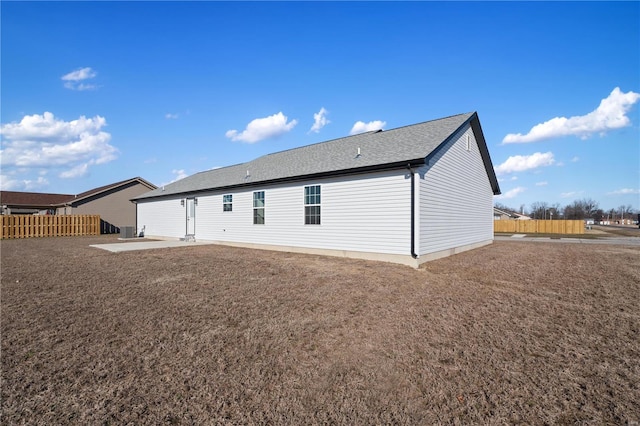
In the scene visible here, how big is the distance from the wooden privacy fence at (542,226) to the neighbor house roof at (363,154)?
77.4 ft

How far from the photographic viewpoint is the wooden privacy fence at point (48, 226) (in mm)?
21938

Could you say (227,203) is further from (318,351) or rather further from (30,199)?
(30,199)

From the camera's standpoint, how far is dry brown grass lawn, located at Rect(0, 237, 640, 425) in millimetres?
2678

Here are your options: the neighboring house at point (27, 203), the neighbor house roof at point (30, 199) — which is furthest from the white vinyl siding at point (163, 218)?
the neighbor house roof at point (30, 199)

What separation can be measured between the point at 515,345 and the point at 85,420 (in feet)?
15.1

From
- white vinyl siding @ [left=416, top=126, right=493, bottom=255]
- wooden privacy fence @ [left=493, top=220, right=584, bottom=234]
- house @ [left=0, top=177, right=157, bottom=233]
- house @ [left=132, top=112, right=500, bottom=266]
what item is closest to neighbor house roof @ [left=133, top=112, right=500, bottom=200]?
house @ [left=132, top=112, right=500, bottom=266]

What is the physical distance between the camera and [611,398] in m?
2.85

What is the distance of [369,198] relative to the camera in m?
10.4

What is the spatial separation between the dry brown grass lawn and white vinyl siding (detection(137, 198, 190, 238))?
12.8 metres

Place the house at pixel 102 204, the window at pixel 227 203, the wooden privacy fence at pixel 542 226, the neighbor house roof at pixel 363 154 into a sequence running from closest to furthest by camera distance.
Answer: the neighbor house roof at pixel 363 154 < the window at pixel 227 203 < the house at pixel 102 204 < the wooden privacy fence at pixel 542 226

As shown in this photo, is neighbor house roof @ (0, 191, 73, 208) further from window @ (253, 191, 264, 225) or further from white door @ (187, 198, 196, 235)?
window @ (253, 191, 264, 225)

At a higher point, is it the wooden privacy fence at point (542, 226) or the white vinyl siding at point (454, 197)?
the white vinyl siding at point (454, 197)

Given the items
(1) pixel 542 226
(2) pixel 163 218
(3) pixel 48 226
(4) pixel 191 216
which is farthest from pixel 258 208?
(1) pixel 542 226

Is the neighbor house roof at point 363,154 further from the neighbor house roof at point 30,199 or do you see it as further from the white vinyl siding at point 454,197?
the neighbor house roof at point 30,199
